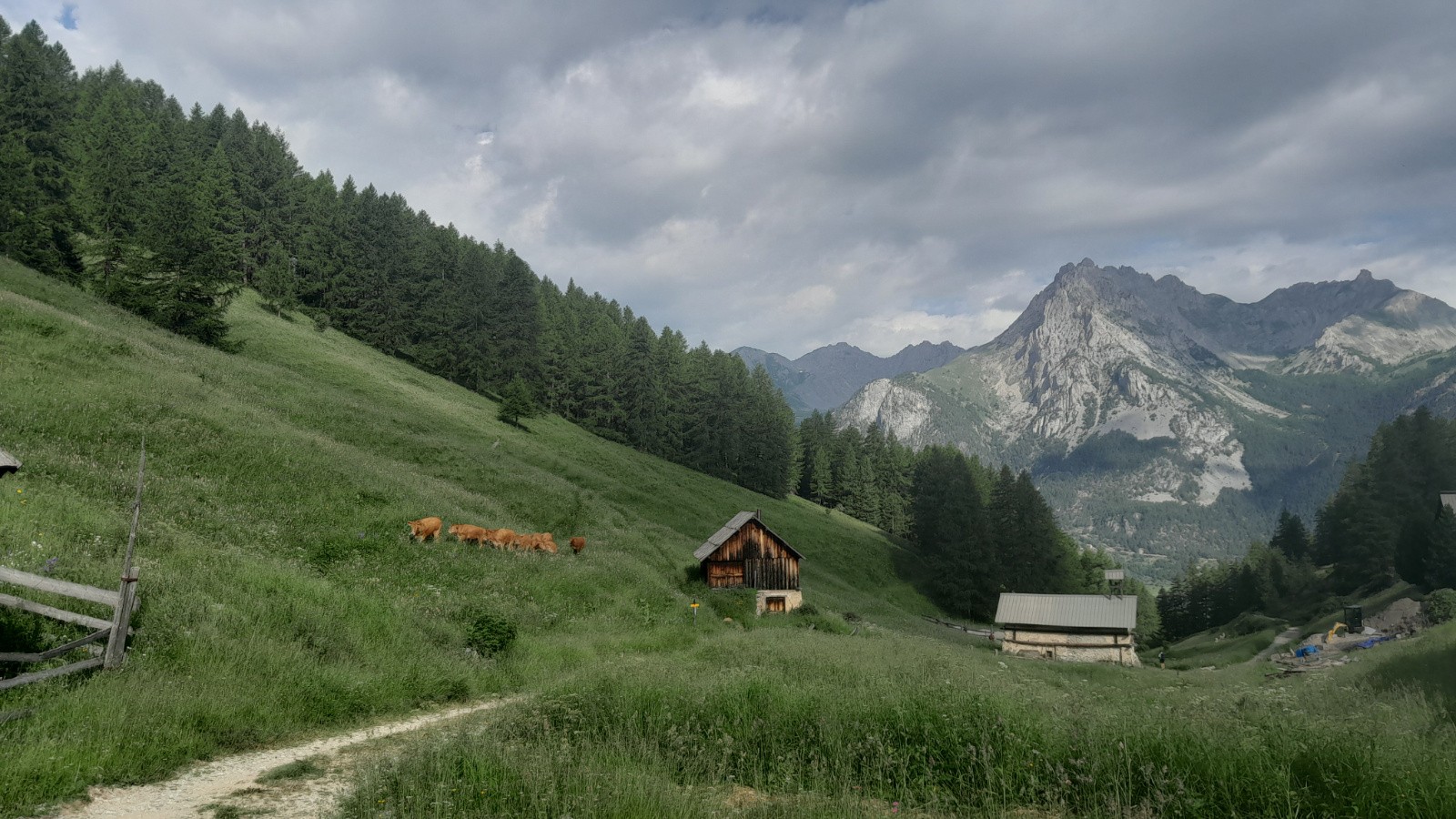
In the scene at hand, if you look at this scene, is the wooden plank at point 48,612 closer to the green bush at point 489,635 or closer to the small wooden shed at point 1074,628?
the green bush at point 489,635

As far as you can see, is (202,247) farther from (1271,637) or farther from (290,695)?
(1271,637)

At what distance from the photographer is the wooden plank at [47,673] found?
8.32 m

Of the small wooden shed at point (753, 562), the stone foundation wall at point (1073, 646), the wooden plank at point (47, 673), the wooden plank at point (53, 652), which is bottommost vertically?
the stone foundation wall at point (1073, 646)

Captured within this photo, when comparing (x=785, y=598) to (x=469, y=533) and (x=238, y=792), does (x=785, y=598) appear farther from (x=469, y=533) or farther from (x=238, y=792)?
(x=238, y=792)

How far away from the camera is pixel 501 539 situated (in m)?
27.3

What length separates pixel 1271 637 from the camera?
65.6 metres

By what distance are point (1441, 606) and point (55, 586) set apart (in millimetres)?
79190

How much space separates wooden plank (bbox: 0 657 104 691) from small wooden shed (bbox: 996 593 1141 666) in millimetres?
54730

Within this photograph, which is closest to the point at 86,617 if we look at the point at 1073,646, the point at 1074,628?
the point at 1074,628

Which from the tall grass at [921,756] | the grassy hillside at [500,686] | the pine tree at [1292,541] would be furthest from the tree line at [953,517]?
the tall grass at [921,756]

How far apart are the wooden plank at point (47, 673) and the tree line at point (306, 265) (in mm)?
53096

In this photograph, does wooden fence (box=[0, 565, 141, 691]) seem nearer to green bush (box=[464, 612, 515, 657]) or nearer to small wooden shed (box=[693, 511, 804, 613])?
green bush (box=[464, 612, 515, 657])

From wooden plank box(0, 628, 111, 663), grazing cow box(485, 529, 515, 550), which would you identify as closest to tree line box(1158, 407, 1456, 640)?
grazing cow box(485, 529, 515, 550)

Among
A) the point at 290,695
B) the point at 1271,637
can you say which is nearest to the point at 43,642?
the point at 290,695
